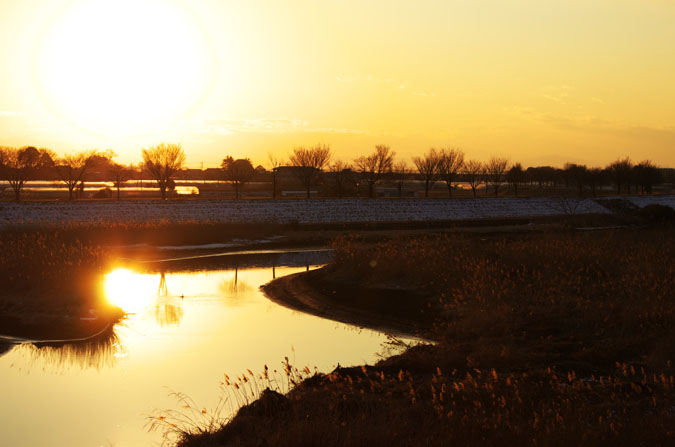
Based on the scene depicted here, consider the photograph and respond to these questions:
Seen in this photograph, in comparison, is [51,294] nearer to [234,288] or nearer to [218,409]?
[234,288]

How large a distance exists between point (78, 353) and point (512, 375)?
10.8 m

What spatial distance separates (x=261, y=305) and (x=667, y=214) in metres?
53.0

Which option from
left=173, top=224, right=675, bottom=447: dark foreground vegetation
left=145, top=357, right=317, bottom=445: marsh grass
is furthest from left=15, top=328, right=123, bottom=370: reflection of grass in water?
left=173, top=224, right=675, bottom=447: dark foreground vegetation

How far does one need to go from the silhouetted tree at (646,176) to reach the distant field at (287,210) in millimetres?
41454

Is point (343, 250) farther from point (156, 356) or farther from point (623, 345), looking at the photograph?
point (623, 345)

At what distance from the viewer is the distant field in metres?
49.3

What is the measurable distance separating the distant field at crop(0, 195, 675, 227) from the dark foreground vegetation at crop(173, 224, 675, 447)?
1281 inches

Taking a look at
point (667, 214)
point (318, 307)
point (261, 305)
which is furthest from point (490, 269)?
point (667, 214)

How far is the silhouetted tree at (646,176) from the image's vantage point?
111m

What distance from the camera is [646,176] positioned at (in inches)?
4365

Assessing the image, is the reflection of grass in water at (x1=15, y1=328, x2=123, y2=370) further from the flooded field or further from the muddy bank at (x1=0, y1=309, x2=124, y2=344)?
the muddy bank at (x1=0, y1=309, x2=124, y2=344)

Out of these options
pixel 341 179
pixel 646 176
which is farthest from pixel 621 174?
pixel 341 179

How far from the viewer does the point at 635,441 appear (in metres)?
7.66

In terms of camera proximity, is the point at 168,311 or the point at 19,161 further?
the point at 19,161
